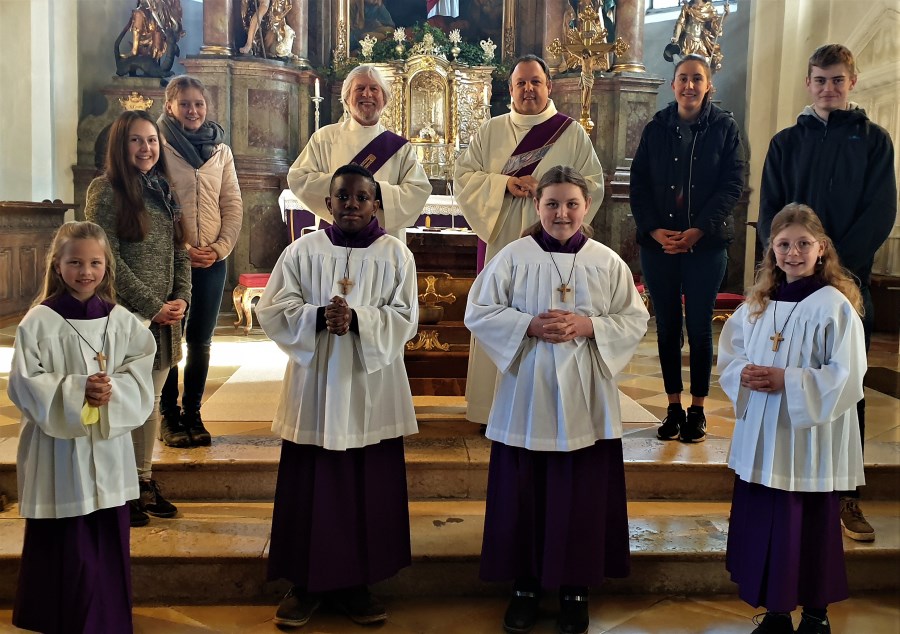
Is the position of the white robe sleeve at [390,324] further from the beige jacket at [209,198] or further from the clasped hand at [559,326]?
the beige jacket at [209,198]

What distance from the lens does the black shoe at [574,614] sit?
2.90m

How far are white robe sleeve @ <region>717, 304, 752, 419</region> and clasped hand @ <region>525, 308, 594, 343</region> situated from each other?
0.44 m

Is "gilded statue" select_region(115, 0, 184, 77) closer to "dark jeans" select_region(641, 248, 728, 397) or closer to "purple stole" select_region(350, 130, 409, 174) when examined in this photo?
"purple stole" select_region(350, 130, 409, 174)

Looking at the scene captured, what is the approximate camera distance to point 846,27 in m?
8.65

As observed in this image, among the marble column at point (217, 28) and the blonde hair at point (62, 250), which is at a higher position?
the marble column at point (217, 28)

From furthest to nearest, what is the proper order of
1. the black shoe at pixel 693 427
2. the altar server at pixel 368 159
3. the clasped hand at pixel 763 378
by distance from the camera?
the black shoe at pixel 693 427, the altar server at pixel 368 159, the clasped hand at pixel 763 378

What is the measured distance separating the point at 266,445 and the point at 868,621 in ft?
8.42

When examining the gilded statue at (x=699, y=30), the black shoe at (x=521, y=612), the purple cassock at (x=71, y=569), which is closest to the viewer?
the purple cassock at (x=71, y=569)

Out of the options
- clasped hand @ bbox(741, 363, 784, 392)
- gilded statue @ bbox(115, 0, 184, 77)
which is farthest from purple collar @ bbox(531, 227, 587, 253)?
gilded statue @ bbox(115, 0, 184, 77)

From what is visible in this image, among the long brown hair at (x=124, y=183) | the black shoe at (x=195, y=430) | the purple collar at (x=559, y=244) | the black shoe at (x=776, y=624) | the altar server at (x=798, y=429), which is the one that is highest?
the long brown hair at (x=124, y=183)

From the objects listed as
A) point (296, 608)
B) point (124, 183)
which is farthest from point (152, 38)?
point (296, 608)

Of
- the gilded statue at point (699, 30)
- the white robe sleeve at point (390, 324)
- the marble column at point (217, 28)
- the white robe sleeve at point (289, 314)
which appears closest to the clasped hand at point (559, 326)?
the white robe sleeve at point (390, 324)

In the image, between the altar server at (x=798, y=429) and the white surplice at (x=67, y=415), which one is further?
the altar server at (x=798, y=429)

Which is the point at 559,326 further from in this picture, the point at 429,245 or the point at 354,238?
the point at 429,245
